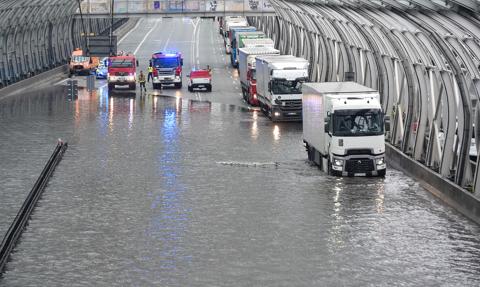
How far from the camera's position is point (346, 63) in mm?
60156

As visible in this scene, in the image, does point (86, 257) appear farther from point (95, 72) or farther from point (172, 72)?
point (95, 72)

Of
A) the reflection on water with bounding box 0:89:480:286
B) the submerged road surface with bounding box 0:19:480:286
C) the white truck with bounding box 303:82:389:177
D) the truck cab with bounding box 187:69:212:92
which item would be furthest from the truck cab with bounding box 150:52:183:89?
the white truck with bounding box 303:82:389:177

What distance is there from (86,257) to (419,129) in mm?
16039

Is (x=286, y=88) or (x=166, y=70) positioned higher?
(x=286, y=88)

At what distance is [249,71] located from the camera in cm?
6744

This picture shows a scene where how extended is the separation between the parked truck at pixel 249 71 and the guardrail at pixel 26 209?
22.8m

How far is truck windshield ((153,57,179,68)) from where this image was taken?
260 feet

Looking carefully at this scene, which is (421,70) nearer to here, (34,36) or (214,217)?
(214,217)

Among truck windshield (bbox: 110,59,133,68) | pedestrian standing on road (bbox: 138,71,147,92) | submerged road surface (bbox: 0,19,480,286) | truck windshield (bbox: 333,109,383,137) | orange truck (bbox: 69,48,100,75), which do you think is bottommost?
orange truck (bbox: 69,48,100,75)

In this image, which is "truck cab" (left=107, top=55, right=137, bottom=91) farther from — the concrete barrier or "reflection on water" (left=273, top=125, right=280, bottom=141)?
the concrete barrier

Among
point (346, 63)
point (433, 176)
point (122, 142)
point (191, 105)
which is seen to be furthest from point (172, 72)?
point (433, 176)

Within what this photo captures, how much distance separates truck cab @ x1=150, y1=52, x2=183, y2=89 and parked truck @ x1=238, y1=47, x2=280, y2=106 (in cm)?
673

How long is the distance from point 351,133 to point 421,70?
369 cm

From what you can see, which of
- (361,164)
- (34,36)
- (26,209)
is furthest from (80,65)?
(26,209)
